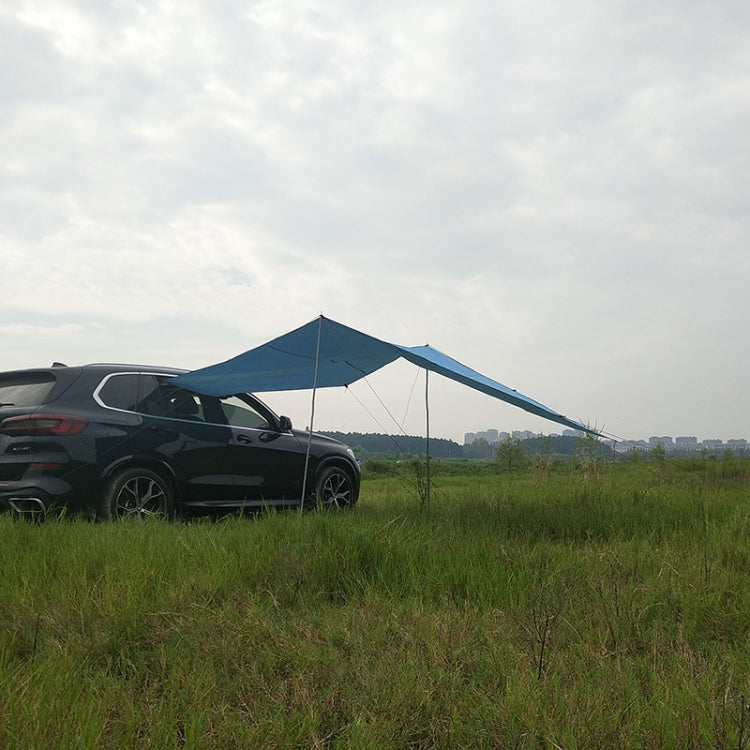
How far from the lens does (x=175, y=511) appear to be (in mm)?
7012

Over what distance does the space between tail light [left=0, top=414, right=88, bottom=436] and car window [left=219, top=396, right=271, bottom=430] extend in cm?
191

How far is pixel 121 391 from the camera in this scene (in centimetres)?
678

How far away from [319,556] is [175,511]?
3.18m

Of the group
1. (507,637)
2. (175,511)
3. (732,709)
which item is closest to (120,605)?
(507,637)

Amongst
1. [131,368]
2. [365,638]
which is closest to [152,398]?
[131,368]

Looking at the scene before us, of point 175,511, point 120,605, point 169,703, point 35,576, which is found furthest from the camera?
point 175,511

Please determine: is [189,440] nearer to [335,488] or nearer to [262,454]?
[262,454]

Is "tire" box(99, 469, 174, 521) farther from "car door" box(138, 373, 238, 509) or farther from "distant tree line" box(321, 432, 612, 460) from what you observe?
"distant tree line" box(321, 432, 612, 460)

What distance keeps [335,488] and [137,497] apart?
259 centimetres

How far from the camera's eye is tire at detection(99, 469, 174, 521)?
638 cm

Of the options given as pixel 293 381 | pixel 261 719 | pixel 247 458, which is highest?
pixel 293 381

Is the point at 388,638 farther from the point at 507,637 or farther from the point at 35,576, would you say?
the point at 35,576

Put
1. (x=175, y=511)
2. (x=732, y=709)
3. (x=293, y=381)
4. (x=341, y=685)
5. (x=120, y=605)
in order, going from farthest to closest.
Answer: (x=293, y=381)
(x=175, y=511)
(x=120, y=605)
(x=341, y=685)
(x=732, y=709)

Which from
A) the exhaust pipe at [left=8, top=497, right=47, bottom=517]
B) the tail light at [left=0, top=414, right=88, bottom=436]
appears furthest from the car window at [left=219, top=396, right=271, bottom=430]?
the exhaust pipe at [left=8, top=497, right=47, bottom=517]
